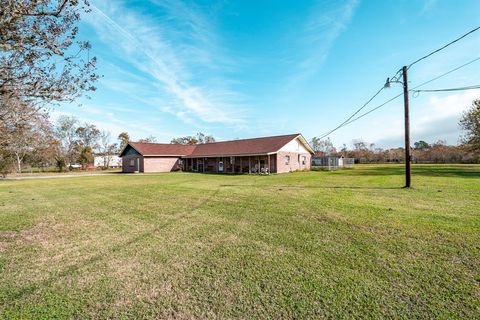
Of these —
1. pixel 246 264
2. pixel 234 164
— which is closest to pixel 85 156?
pixel 234 164

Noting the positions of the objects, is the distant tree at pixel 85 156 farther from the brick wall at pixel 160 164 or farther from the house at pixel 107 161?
the brick wall at pixel 160 164

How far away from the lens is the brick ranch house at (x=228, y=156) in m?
27.2

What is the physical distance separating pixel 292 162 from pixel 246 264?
26306 millimetres

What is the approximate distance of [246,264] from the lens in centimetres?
382

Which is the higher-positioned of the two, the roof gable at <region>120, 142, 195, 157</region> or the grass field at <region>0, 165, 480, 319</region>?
the roof gable at <region>120, 142, 195, 157</region>

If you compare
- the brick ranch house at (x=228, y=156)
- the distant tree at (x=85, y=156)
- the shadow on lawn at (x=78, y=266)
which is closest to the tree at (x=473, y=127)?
the brick ranch house at (x=228, y=156)

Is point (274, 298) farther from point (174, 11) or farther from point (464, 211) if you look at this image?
point (174, 11)

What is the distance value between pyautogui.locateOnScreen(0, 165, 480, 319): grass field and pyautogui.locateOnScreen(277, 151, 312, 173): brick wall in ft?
64.6

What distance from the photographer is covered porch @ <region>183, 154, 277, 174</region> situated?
88.4ft

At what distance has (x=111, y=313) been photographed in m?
2.72

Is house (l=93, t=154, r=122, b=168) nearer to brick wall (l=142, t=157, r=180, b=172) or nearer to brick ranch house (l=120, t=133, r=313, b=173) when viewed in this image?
brick ranch house (l=120, t=133, r=313, b=173)

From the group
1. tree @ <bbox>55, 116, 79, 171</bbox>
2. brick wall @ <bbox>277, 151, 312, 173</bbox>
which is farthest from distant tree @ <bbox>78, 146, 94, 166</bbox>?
brick wall @ <bbox>277, 151, 312, 173</bbox>

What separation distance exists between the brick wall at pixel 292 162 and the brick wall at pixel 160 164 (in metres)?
16.8

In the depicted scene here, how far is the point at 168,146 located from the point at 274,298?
37214mm
